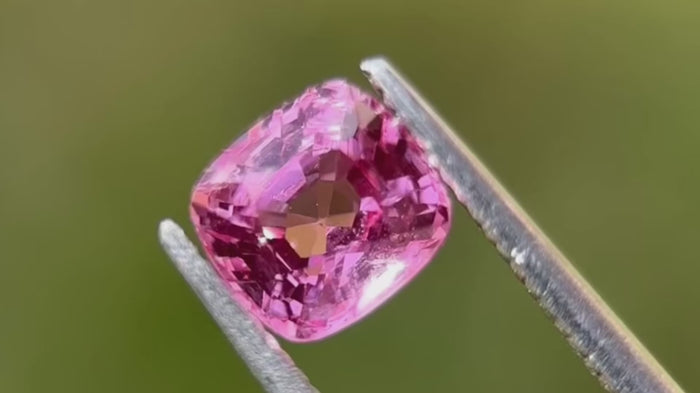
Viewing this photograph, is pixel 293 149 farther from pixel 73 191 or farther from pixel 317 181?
pixel 73 191

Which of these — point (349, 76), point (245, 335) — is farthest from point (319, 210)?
point (349, 76)

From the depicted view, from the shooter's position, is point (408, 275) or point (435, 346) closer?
point (408, 275)

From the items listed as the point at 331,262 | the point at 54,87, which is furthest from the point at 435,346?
the point at 331,262

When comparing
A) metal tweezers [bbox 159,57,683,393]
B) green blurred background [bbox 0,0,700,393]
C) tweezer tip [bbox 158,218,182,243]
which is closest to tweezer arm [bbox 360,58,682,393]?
metal tweezers [bbox 159,57,683,393]

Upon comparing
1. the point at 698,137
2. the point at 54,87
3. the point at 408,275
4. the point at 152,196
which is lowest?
the point at 698,137

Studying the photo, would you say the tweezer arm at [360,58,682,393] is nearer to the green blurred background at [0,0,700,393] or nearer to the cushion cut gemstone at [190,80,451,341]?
the cushion cut gemstone at [190,80,451,341]

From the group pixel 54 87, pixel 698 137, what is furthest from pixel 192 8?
pixel 698 137

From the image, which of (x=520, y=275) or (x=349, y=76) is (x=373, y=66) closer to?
(x=520, y=275)

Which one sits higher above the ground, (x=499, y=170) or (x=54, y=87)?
(x=54, y=87)
